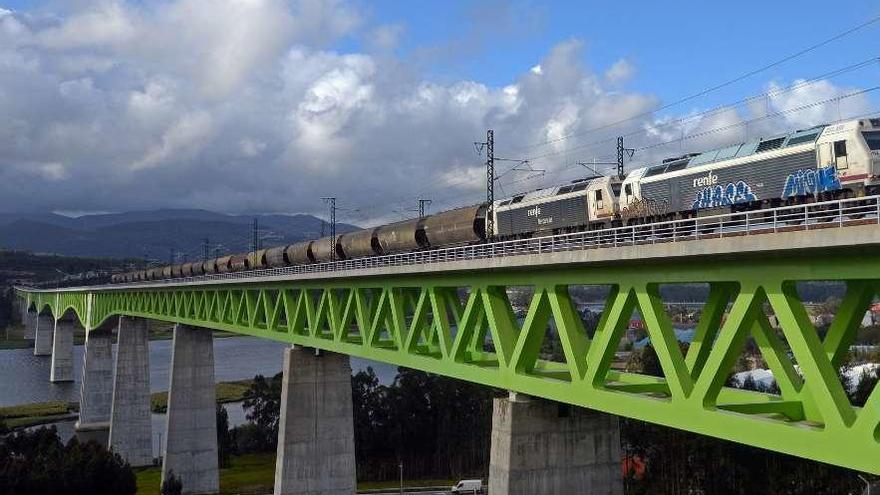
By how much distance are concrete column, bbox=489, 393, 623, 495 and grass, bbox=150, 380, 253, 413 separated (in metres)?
75.1

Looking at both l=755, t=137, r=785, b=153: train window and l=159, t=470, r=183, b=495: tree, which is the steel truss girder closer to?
l=755, t=137, r=785, b=153: train window

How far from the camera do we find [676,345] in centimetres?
1602

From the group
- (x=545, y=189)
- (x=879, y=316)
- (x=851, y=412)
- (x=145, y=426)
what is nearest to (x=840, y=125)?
(x=851, y=412)

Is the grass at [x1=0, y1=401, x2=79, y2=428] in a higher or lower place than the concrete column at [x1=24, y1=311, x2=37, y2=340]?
lower

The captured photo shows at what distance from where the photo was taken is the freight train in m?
21.3

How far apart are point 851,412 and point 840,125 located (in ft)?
36.0

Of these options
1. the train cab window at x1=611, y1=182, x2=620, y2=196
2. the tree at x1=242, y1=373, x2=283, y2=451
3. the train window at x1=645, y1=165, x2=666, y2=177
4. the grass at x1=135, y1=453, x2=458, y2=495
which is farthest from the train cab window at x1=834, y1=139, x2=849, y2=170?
the tree at x1=242, y1=373, x2=283, y2=451

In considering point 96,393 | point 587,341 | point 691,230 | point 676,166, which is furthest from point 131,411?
point 691,230

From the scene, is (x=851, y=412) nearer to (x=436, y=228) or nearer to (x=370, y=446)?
(x=436, y=228)

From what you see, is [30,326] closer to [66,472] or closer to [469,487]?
[66,472]

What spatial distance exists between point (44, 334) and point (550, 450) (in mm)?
141381

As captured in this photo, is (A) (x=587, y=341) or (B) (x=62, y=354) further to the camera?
(B) (x=62, y=354)

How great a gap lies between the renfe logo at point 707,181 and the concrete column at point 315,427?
1802 centimetres

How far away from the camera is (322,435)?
3688 centimetres
